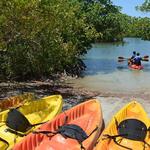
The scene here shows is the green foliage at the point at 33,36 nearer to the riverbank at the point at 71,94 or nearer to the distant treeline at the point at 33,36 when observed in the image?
the distant treeline at the point at 33,36

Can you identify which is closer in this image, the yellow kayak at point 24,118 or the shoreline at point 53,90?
the yellow kayak at point 24,118

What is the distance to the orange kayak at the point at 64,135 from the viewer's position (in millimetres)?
7828

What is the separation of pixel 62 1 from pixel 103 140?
9848 millimetres

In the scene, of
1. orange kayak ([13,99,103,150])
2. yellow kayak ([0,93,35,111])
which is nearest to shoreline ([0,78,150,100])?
yellow kayak ([0,93,35,111])

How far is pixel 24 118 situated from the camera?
8.91m

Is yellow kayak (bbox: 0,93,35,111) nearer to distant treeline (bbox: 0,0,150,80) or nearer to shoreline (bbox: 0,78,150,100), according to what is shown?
distant treeline (bbox: 0,0,150,80)

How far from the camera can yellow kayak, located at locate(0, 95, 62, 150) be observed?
331 inches

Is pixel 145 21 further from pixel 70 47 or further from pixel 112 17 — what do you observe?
pixel 70 47

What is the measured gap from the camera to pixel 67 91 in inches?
675

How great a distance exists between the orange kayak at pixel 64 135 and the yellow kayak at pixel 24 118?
15.5 inches

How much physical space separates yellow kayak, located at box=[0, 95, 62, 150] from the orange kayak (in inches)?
15.5

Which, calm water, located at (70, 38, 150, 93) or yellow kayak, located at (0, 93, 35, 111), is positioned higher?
yellow kayak, located at (0, 93, 35, 111)

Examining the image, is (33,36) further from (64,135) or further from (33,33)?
(64,135)

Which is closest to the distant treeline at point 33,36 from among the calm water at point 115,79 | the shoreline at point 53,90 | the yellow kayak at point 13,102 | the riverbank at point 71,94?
the shoreline at point 53,90
